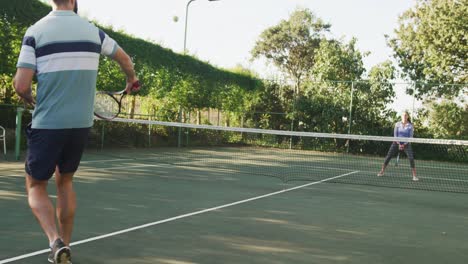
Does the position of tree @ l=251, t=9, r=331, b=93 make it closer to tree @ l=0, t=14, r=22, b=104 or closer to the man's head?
tree @ l=0, t=14, r=22, b=104

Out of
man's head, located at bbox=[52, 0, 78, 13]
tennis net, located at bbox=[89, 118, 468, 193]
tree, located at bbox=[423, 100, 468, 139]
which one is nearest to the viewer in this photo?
man's head, located at bbox=[52, 0, 78, 13]

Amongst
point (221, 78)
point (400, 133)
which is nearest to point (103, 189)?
point (400, 133)

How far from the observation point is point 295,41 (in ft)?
147

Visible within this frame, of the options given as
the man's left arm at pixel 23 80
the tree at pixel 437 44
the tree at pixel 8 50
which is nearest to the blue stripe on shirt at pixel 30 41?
the man's left arm at pixel 23 80

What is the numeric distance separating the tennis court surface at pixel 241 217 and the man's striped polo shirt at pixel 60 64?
3.65 ft

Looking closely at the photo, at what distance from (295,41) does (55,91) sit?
43223mm

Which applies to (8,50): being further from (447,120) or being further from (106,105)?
(447,120)

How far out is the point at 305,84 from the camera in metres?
22.6

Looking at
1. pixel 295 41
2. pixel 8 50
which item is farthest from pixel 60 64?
pixel 295 41

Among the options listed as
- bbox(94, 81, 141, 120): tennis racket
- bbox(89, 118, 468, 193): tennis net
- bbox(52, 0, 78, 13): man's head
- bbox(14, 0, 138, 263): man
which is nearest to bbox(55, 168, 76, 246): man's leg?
bbox(14, 0, 138, 263): man

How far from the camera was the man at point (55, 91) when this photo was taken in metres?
2.89

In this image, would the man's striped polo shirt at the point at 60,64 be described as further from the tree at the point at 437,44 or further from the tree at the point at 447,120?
the tree at the point at 437,44

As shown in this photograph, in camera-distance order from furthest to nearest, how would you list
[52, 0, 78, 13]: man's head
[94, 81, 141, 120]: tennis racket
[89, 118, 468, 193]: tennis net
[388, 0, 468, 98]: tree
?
[388, 0, 468, 98]: tree, [89, 118, 468, 193]: tennis net, [94, 81, 141, 120]: tennis racket, [52, 0, 78, 13]: man's head

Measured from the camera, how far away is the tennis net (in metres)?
10.5
